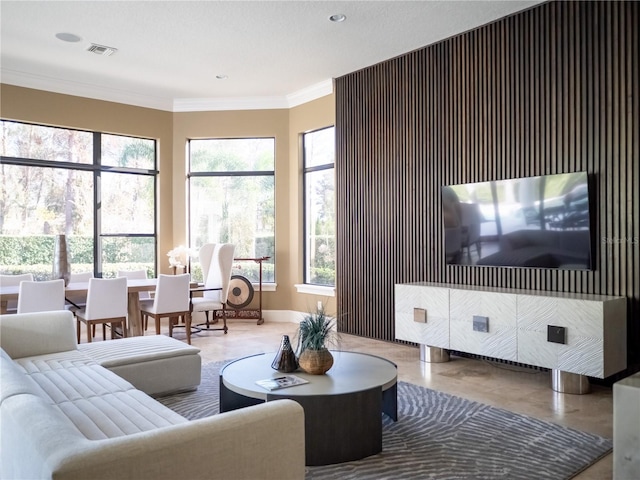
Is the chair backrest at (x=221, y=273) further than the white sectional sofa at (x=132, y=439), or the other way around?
the chair backrest at (x=221, y=273)

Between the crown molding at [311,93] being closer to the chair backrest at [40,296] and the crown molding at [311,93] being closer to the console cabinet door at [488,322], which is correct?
the console cabinet door at [488,322]

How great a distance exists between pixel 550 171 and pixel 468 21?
1675 millimetres

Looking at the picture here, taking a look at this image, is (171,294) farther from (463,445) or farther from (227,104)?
(463,445)

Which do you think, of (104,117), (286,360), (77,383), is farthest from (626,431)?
(104,117)

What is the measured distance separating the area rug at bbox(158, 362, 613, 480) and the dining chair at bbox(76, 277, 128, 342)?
77.7 inches

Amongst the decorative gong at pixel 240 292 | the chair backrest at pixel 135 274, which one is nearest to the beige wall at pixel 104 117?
the chair backrest at pixel 135 274

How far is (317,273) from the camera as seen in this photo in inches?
288

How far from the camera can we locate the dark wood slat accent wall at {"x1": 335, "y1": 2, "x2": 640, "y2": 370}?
3.96 metres

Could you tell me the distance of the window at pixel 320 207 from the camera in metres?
7.09

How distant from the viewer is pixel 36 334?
11.9 feet

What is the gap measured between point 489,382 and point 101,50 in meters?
5.29

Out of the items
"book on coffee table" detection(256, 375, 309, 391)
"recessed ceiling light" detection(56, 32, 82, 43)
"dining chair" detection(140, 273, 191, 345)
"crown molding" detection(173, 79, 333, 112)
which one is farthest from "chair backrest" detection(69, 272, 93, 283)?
"book on coffee table" detection(256, 375, 309, 391)

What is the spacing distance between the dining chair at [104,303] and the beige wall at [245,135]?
2.18 m

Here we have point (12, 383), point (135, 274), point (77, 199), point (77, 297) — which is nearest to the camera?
point (12, 383)
